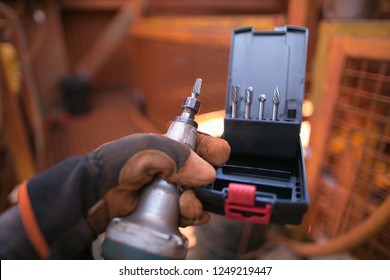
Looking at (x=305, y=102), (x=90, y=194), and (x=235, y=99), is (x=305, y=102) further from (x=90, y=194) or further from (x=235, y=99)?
(x=90, y=194)

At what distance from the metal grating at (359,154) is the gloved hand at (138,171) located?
62 cm

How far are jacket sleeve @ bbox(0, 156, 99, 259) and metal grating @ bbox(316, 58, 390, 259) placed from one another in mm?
753

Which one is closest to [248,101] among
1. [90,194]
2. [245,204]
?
[245,204]

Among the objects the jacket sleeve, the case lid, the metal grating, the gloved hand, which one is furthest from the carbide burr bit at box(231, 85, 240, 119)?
the metal grating

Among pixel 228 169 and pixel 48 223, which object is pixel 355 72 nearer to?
pixel 228 169

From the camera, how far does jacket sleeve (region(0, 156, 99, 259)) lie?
36cm

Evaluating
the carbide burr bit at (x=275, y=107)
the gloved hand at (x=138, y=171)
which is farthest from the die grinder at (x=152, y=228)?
the carbide burr bit at (x=275, y=107)

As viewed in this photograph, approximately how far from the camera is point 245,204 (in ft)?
1.28

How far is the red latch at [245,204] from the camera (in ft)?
1.26

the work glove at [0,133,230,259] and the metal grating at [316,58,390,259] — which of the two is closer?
the work glove at [0,133,230,259]

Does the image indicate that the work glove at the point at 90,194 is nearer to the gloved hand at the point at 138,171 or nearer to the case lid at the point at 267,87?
the gloved hand at the point at 138,171

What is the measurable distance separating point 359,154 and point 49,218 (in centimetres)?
88

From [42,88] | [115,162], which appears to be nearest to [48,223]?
[115,162]

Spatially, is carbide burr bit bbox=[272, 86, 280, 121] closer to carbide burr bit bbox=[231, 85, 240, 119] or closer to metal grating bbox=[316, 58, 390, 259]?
carbide burr bit bbox=[231, 85, 240, 119]
